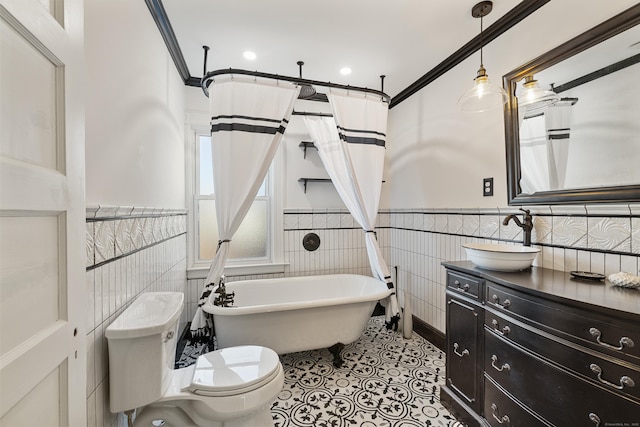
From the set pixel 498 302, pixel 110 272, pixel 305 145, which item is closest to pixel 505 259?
pixel 498 302

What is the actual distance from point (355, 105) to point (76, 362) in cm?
248

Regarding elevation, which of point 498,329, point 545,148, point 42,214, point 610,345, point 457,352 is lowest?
point 457,352

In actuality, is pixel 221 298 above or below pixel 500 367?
above

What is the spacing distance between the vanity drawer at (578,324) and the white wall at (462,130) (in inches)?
36.7

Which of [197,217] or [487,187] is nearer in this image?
[487,187]

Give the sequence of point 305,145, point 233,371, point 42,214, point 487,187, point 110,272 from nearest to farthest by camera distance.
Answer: point 42,214 < point 110,272 < point 233,371 < point 487,187 < point 305,145

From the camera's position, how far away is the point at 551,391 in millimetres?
1154

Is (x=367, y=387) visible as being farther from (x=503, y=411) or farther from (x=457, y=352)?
(x=503, y=411)

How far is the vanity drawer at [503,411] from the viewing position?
1249mm

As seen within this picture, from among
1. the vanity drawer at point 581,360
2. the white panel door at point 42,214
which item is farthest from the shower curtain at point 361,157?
the white panel door at point 42,214

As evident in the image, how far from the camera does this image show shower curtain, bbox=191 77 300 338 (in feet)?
6.95

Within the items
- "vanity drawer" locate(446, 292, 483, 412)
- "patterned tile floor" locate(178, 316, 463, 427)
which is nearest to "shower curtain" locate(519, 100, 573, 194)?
"vanity drawer" locate(446, 292, 483, 412)

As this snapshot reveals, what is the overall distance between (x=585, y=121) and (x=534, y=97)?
37 cm

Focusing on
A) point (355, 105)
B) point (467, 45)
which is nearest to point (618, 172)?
point (467, 45)
